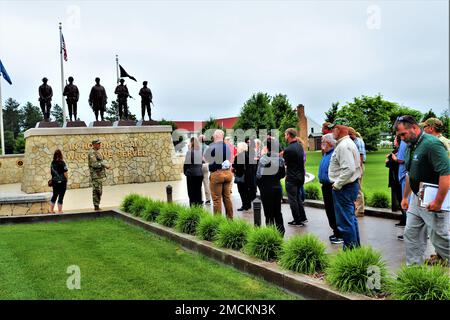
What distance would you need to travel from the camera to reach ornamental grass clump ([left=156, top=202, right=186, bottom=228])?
29.3 ft

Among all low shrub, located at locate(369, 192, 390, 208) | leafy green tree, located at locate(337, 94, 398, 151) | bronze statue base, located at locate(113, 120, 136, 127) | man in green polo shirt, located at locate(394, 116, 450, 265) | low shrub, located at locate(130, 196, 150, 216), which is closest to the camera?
man in green polo shirt, located at locate(394, 116, 450, 265)

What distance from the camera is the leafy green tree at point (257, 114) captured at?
66.8 m

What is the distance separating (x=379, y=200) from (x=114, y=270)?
6.62 metres

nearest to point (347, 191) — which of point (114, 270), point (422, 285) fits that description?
point (422, 285)

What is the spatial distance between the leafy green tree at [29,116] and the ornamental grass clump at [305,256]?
283ft

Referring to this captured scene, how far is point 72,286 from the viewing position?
5461 mm

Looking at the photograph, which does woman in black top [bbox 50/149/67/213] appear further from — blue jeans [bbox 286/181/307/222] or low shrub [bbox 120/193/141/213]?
blue jeans [bbox 286/181/307/222]

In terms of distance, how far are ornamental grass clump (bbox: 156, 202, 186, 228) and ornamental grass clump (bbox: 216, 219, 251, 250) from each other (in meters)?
2.05

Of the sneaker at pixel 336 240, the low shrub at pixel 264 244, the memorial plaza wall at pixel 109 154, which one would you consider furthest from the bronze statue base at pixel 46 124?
the low shrub at pixel 264 244

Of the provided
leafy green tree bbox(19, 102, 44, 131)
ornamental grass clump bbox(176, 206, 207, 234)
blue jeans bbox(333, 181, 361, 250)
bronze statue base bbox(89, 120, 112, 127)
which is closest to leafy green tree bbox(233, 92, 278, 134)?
leafy green tree bbox(19, 102, 44, 131)

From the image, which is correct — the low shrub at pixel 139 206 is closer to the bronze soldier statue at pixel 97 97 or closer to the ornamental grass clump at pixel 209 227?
the ornamental grass clump at pixel 209 227

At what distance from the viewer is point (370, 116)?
54969 mm

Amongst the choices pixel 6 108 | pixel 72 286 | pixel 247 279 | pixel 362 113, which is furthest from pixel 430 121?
pixel 6 108
